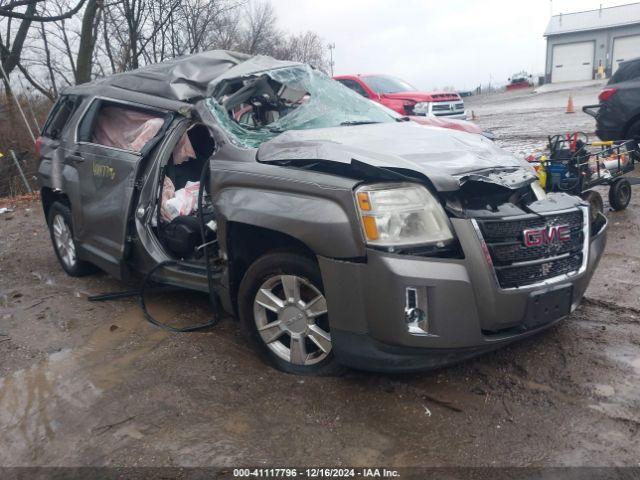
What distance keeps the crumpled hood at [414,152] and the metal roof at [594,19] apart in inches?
1802

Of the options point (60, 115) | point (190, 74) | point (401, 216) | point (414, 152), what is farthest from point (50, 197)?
point (401, 216)

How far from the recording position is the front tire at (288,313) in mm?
3020

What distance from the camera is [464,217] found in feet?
8.90

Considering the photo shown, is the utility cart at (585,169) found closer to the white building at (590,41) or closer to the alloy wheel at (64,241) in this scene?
the alloy wheel at (64,241)

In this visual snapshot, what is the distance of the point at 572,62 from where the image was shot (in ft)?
144

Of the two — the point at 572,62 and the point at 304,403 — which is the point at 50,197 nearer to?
the point at 304,403

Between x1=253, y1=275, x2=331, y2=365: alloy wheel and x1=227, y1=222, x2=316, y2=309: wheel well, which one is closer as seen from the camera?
x1=253, y1=275, x2=331, y2=365: alloy wheel

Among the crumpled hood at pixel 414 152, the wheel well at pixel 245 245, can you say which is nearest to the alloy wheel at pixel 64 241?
the wheel well at pixel 245 245

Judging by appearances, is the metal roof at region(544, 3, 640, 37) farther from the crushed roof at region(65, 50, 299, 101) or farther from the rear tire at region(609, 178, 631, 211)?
the crushed roof at region(65, 50, 299, 101)

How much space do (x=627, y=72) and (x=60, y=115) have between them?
29.3ft

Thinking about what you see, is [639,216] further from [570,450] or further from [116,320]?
[116,320]

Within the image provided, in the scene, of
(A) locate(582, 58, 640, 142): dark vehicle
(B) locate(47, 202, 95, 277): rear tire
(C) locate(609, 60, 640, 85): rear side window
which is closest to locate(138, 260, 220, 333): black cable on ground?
(B) locate(47, 202, 95, 277): rear tire

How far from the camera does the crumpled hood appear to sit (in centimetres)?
280

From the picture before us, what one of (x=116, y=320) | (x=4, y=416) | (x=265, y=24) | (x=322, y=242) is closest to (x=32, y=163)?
(x=116, y=320)
